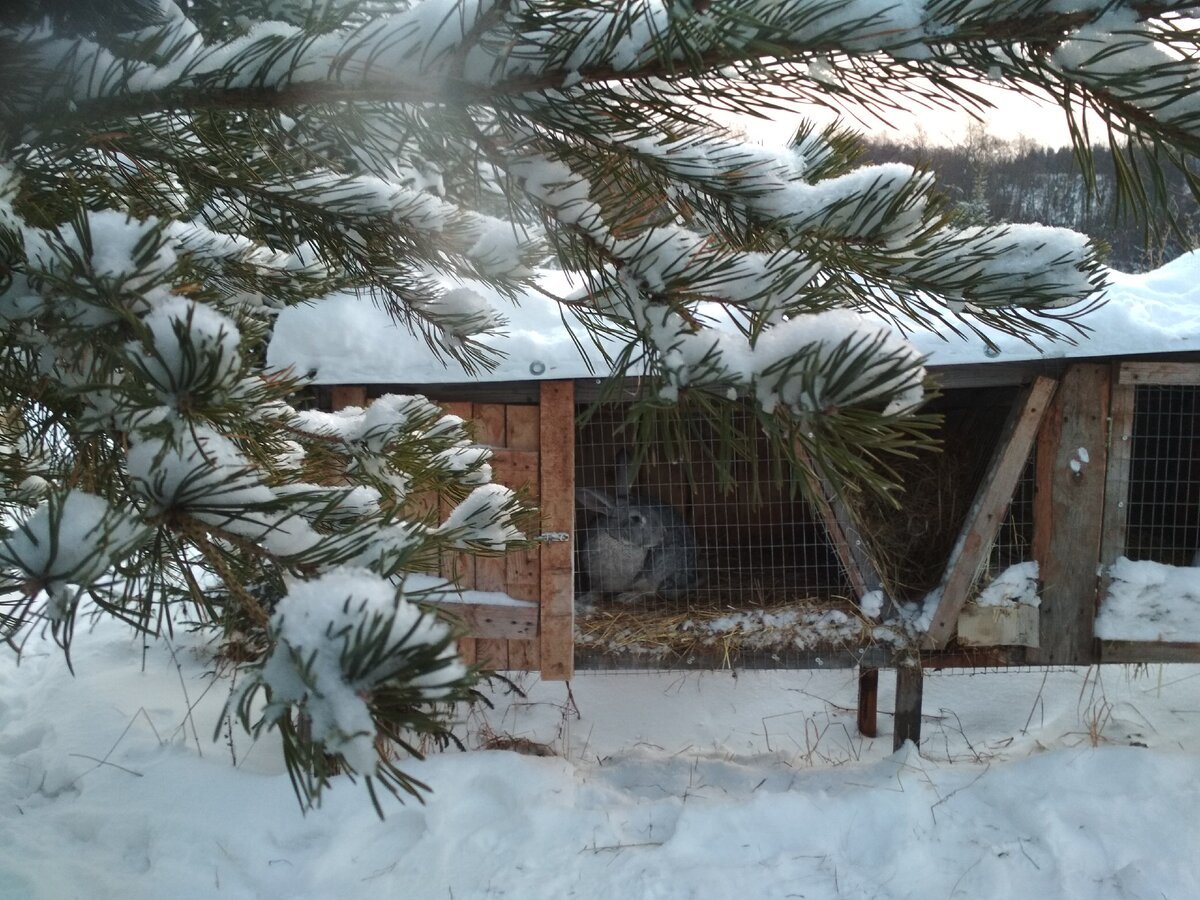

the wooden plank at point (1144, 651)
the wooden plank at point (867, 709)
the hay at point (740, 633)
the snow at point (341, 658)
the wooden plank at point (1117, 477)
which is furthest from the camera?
the wooden plank at point (867, 709)

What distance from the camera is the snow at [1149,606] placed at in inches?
143

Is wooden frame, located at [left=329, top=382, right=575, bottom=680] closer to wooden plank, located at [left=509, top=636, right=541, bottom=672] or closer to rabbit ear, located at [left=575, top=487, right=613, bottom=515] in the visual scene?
wooden plank, located at [left=509, top=636, right=541, bottom=672]

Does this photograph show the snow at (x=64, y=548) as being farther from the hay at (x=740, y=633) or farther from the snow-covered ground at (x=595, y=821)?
the hay at (x=740, y=633)

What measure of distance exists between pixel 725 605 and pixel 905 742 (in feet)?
3.64

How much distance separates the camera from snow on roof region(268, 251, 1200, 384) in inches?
127

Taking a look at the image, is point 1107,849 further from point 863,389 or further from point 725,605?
point 863,389

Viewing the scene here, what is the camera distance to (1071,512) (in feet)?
12.0

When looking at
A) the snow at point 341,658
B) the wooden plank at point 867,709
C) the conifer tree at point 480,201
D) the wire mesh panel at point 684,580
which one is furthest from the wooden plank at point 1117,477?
the snow at point 341,658

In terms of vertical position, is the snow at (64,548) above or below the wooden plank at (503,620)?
above

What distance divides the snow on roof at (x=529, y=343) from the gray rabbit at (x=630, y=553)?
4.66 ft

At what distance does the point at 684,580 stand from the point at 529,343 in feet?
6.77

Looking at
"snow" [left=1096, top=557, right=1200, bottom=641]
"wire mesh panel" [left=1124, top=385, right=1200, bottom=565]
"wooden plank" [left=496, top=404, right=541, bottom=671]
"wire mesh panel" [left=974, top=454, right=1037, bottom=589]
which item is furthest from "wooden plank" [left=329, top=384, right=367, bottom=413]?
"wire mesh panel" [left=1124, top=385, right=1200, bottom=565]

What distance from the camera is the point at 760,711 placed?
5.29 metres

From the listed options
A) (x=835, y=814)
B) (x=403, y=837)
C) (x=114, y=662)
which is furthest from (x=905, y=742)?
(x=114, y=662)
